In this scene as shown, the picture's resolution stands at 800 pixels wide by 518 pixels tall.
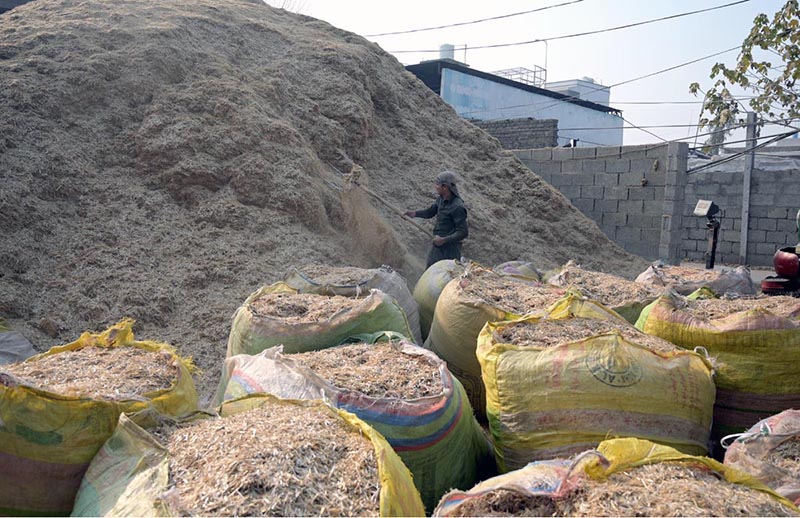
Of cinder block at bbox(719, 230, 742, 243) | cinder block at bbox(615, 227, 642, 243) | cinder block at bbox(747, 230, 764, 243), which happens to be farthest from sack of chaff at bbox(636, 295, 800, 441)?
cinder block at bbox(719, 230, 742, 243)

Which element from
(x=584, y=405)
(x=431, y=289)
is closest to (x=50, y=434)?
(x=584, y=405)

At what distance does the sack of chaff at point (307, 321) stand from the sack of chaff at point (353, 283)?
0.42m

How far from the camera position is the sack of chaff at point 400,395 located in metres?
2.20

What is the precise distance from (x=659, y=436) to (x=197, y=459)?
1.60m

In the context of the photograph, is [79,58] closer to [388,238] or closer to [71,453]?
[388,238]

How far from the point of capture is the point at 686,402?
247 centimetres

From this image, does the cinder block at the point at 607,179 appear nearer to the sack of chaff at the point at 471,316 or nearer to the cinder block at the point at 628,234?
the cinder block at the point at 628,234

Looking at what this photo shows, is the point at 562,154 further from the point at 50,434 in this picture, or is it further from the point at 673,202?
the point at 50,434

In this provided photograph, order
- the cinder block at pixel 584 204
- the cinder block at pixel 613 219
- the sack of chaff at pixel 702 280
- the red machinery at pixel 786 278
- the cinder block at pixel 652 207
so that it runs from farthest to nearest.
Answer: the cinder block at pixel 584 204 → the cinder block at pixel 613 219 → the cinder block at pixel 652 207 → the red machinery at pixel 786 278 → the sack of chaff at pixel 702 280

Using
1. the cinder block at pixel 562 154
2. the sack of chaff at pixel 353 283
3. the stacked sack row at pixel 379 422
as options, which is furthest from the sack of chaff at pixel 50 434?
the cinder block at pixel 562 154

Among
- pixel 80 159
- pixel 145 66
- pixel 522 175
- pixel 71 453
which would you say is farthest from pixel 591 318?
pixel 522 175

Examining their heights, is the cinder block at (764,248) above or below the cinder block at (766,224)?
below

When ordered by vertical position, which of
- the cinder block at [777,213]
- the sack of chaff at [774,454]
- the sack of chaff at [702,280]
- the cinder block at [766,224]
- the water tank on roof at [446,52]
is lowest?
the sack of chaff at [774,454]

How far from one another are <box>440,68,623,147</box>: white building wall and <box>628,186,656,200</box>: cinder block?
11959 mm
